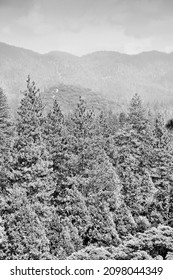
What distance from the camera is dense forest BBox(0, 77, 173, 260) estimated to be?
21531 mm

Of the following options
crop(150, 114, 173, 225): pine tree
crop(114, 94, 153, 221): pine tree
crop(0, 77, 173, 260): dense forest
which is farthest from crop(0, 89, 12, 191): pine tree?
crop(150, 114, 173, 225): pine tree

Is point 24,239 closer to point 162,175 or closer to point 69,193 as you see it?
point 69,193

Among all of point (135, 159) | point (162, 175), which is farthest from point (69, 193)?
point (135, 159)

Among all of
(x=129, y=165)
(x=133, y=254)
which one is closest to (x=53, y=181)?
(x=129, y=165)

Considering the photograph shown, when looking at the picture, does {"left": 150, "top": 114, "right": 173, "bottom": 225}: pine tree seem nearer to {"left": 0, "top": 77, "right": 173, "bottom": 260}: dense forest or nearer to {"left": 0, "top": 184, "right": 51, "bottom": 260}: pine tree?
{"left": 0, "top": 77, "right": 173, "bottom": 260}: dense forest

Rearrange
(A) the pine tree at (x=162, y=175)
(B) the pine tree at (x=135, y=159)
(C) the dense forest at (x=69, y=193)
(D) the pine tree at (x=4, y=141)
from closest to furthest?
(C) the dense forest at (x=69, y=193) → (A) the pine tree at (x=162, y=175) → (D) the pine tree at (x=4, y=141) → (B) the pine tree at (x=135, y=159)

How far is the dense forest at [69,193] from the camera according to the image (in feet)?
70.6

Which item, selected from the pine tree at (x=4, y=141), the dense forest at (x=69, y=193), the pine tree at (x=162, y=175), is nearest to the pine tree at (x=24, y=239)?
the dense forest at (x=69, y=193)

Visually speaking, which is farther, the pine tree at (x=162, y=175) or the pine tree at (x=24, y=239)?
the pine tree at (x=162, y=175)

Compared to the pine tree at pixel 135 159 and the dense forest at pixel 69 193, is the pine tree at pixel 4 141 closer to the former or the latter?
the dense forest at pixel 69 193

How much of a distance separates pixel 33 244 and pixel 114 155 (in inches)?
908

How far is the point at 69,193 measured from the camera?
100ft

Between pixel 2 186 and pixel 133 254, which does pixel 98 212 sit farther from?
pixel 133 254

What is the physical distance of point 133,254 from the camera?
49.3ft
